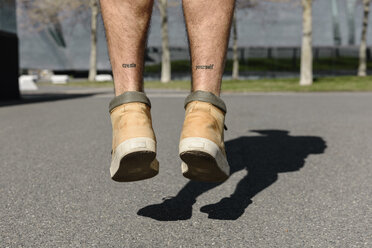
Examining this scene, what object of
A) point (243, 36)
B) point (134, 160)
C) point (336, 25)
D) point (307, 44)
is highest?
point (336, 25)

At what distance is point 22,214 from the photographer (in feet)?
6.84

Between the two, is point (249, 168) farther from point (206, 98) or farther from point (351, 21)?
point (351, 21)

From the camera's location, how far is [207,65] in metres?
2.03

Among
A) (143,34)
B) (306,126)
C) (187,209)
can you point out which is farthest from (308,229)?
(306,126)

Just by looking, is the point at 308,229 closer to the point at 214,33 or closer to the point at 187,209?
the point at 187,209

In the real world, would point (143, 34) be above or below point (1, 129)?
above

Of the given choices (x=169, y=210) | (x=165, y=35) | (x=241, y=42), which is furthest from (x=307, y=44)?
(x=169, y=210)

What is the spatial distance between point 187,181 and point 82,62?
35.2 metres

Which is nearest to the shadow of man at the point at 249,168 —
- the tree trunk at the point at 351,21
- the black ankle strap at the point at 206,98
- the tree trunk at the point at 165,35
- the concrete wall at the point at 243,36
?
the black ankle strap at the point at 206,98

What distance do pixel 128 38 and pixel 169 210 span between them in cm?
75

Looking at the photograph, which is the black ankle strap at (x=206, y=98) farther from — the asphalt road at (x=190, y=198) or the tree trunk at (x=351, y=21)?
the tree trunk at (x=351, y=21)

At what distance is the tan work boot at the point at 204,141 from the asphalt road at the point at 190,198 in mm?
230

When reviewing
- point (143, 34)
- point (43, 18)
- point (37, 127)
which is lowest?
point (37, 127)

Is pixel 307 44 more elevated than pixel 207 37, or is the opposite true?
pixel 307 44
